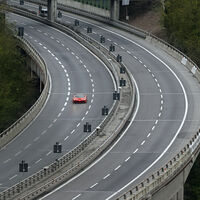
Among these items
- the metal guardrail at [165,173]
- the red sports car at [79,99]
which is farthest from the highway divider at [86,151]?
the metal guardrail at [165,173]

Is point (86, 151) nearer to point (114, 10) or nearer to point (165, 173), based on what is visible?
point (165, 173)

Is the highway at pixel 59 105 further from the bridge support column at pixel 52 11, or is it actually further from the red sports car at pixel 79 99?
the bridge support column at pixel 52 11

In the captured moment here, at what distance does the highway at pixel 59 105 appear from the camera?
102562mm

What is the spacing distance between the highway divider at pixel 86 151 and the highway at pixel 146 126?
77cm

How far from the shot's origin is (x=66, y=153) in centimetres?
10144

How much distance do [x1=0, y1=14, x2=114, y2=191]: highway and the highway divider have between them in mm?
1590

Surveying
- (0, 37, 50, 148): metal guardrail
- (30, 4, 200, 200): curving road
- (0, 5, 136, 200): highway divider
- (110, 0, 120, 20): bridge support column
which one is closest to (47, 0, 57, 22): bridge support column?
(110, 0, 120, 20): bridge support column

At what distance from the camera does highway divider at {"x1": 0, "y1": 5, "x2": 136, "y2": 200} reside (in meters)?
89.4

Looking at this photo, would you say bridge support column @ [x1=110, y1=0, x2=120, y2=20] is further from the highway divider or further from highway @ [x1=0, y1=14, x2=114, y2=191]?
the highway divider

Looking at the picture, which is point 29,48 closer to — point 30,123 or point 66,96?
point 66,96

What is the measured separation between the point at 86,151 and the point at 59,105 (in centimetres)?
2038

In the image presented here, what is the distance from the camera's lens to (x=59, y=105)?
122m

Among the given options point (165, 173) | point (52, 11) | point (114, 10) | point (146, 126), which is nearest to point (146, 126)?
point (146, 126)

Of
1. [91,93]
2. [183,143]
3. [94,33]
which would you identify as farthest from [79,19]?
[183,143]
